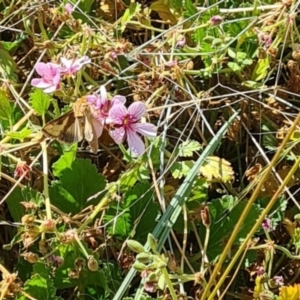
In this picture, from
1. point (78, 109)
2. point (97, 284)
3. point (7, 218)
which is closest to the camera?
point (78, 109)

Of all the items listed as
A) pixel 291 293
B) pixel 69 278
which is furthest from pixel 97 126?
pixel 291 293

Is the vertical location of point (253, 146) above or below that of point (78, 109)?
below

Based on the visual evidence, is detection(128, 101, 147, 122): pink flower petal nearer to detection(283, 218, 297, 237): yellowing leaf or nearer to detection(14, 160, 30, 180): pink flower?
detection(14, 160, 30, 180): pink flower

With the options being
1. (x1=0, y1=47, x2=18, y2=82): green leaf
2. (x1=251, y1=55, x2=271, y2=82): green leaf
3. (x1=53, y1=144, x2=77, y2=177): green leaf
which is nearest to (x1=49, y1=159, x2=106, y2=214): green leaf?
(x1=53, y1=144, x2=77, y2=177): green leaf

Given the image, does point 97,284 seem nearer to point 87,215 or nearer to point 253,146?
point 87,215

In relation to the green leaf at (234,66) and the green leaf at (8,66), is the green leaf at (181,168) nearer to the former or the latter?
the green leaf at (234,66)

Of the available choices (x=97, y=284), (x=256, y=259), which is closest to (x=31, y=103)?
(x=97, y=284)

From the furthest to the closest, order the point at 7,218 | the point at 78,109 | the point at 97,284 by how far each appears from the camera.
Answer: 1. the point at 7,218
2. the point at 97,284
3. the point at 78,109
